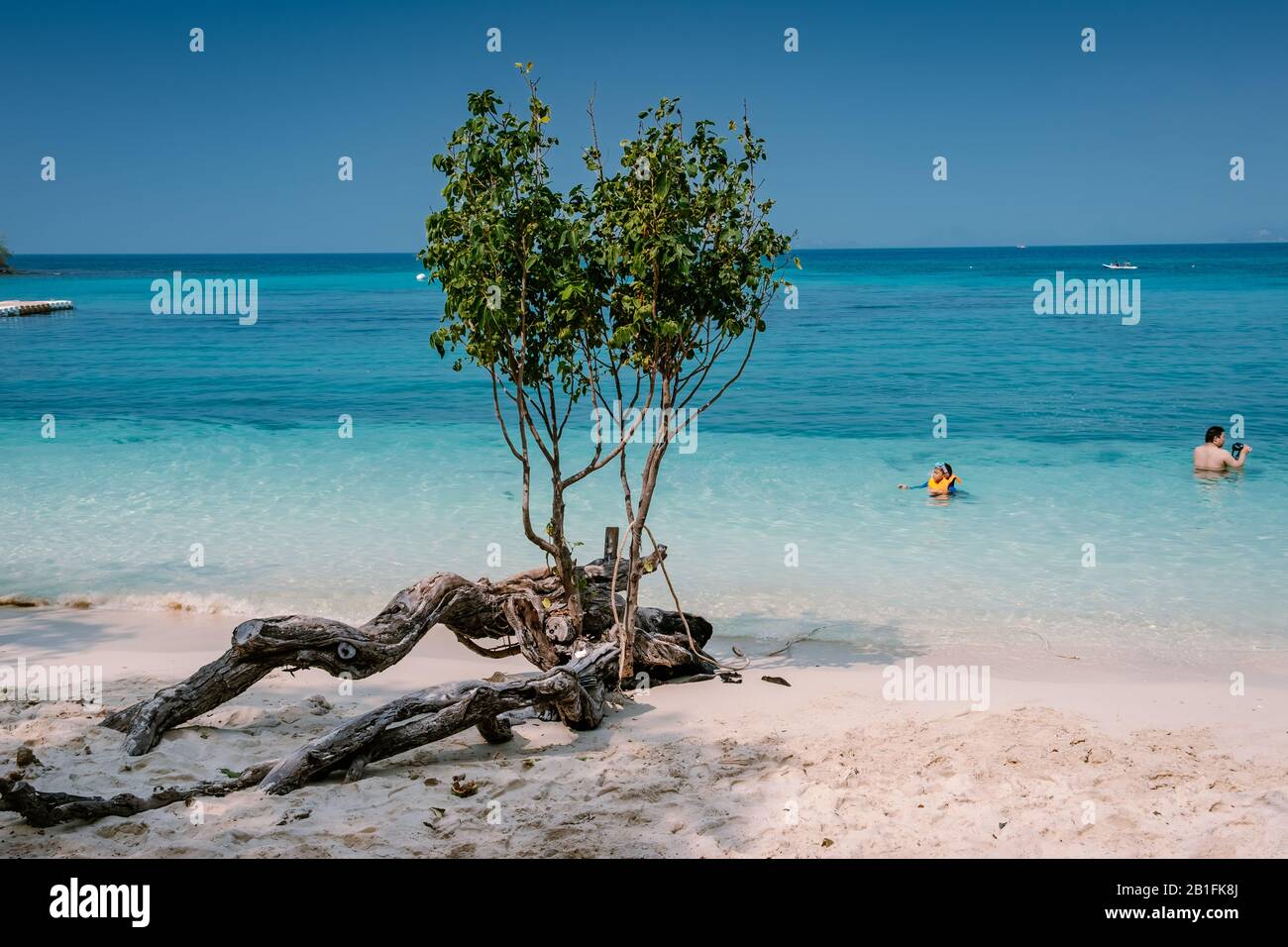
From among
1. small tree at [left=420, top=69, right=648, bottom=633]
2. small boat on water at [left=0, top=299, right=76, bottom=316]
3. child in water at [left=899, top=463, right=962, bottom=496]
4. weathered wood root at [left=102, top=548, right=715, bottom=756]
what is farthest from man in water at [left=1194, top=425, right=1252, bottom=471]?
small boat on water at [left=0, top=299, right=76, bottom=316]

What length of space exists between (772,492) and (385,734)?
11197mm

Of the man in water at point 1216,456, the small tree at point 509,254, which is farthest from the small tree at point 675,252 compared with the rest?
the man in water at point 1216,456

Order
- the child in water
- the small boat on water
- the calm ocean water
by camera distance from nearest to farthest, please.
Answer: the calm ocean water
the child in water
the small boat on water

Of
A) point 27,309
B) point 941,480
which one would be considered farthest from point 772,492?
point 27,309

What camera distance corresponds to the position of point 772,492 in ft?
55.9

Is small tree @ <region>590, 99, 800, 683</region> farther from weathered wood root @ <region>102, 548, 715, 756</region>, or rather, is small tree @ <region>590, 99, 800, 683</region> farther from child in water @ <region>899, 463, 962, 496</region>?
child in water @ <region>899, 463, 962, 496</region>

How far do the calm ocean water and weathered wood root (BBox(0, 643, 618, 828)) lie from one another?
3667mm

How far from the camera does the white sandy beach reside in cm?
548

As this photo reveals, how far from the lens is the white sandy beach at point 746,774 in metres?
5.48

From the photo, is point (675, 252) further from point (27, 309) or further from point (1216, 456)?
point (27, 309)

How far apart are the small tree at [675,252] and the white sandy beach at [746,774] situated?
83.9 inches

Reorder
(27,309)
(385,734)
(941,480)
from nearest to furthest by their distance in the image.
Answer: (385,734), (941,480), (27,309)

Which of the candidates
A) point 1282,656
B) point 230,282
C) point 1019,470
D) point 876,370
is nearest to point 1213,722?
point 1282,656

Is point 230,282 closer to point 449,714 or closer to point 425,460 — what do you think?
point 425,460
